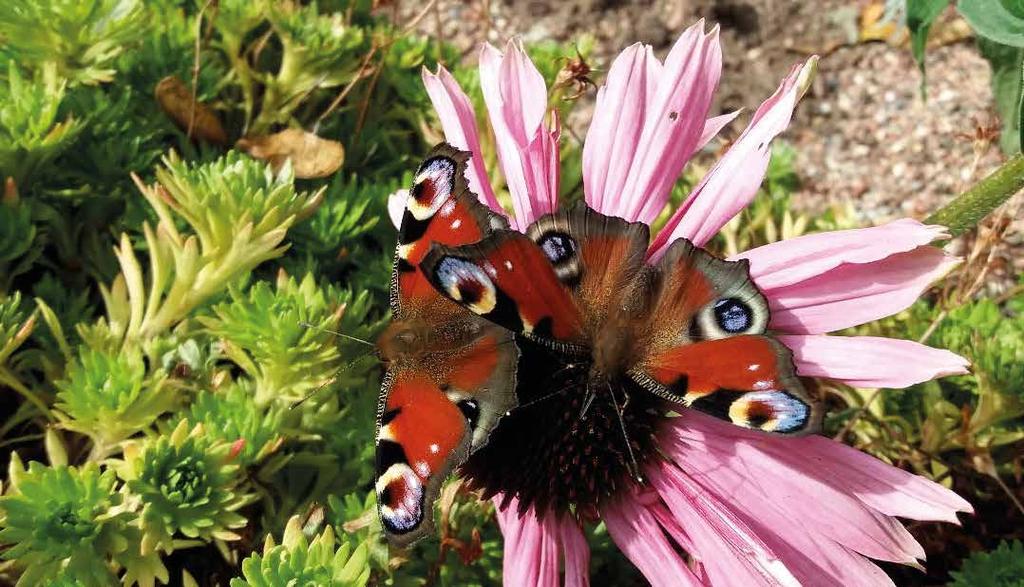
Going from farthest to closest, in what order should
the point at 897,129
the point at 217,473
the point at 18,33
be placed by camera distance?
1. the point at 897,129
2. the point at 18,33
3. the point at 217,473

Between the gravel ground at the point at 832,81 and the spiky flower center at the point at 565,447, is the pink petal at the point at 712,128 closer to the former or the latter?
the spiky flower center at the point at 565,447

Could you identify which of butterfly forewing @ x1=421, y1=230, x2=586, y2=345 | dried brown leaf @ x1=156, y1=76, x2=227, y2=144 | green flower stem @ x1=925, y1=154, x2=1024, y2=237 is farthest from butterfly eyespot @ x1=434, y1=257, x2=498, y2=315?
dried brown leaf @ x1=156, y1=76, x2=227, y2=144

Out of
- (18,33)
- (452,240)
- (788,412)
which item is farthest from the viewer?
(18,33)

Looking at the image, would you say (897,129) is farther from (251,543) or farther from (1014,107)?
(251,543)

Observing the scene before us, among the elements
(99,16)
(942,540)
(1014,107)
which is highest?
(99,16)

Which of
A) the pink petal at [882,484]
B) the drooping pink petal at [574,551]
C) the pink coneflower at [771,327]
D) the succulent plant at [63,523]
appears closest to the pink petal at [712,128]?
the pink coneflower at [771,327]

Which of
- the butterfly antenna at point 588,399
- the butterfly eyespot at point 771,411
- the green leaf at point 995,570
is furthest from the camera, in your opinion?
the green leaf at point 995,570

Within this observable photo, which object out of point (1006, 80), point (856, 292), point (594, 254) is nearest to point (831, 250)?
point (856, 292)

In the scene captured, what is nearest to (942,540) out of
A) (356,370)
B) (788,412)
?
(788,412)

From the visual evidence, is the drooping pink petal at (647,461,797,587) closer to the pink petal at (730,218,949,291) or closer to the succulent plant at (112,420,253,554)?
the pink petal at (730,218,949,291)
